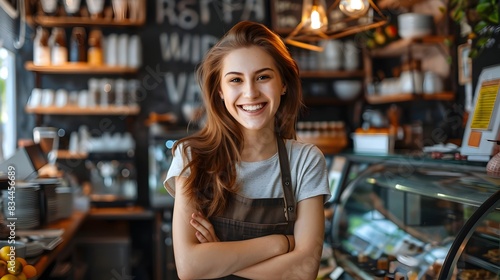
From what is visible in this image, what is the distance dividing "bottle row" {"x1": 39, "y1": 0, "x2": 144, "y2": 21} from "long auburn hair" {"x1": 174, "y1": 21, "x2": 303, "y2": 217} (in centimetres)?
361

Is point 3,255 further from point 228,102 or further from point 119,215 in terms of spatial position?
point 119,215

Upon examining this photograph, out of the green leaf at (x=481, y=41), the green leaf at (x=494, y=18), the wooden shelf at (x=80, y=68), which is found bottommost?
the green leaf at (x=481, y=41)

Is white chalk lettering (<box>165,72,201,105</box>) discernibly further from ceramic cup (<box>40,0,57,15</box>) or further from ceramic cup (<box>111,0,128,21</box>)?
ceramic cup (<box>40,0,57,15</box>)

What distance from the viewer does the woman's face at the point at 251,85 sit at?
5.04 feet

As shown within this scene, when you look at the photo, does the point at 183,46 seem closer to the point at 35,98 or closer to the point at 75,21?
the point at 75,21

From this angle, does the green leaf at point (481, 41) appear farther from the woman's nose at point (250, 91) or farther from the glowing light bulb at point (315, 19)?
the woman's nose at point (250, 91)

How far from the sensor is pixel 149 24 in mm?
5301

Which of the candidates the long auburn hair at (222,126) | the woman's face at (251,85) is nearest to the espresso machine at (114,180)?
the long auburn hair at (222,126)

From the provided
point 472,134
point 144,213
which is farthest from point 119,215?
point 472,134

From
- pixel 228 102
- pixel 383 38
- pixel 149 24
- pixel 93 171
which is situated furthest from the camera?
pixel 149 24

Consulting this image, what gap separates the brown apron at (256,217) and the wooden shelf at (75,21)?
3759 mm

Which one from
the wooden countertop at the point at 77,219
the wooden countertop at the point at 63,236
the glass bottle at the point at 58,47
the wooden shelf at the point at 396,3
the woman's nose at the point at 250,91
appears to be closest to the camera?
the woman's nose at the point at 250,91

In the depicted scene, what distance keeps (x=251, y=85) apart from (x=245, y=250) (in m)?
0.45

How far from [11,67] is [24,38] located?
277 mm
